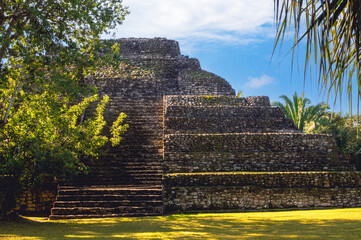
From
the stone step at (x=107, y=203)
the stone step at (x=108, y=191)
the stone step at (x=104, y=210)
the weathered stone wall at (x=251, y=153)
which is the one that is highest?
the weathered stone wall at (x=251, y=153)

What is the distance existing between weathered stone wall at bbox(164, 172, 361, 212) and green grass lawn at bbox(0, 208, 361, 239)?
4.19 ft

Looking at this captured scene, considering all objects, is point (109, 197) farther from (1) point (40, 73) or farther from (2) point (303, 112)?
(2) point (303, 112)

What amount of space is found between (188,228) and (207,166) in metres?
4.28

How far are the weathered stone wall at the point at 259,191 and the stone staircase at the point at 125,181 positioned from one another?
668 mm

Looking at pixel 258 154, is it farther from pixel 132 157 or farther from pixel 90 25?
pixel 90 25

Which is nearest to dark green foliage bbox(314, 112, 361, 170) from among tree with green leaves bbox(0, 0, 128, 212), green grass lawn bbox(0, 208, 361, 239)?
green grass lawn bbox(0, 208, 361, 239)

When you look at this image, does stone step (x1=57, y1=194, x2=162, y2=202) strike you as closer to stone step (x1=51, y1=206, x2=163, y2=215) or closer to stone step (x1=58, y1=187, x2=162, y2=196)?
stone step (x1=58, y1=187, x2=162, y2=196)

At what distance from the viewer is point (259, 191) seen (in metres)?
9.39

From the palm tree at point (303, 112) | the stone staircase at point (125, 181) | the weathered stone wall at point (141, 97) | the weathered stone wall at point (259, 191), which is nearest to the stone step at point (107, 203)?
the stone staircase at point (125, 181)

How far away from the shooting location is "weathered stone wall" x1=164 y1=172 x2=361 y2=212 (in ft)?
30.3

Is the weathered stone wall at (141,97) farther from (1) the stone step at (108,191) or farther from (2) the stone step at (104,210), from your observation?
(2) the stone step at (104,210)

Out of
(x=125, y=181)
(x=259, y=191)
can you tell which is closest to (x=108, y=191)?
(x=125, y=181)

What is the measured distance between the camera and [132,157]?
1130cm

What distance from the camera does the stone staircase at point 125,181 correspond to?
855 cm
